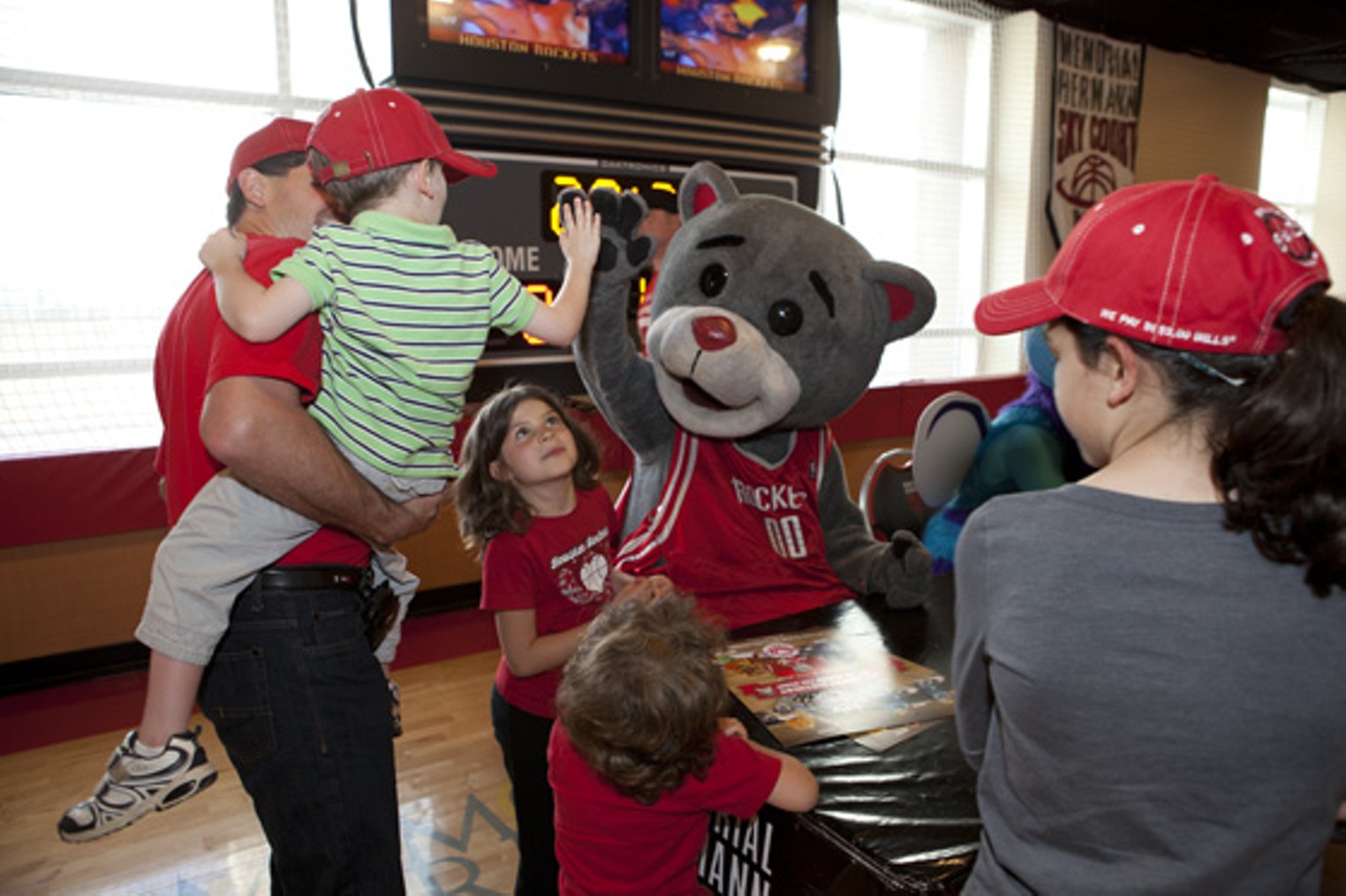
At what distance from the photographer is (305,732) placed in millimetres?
1145

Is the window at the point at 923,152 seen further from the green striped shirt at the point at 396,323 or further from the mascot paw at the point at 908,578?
the green striped shirt at the point at 396,323

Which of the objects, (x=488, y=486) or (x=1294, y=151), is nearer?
(x=488, y=486)

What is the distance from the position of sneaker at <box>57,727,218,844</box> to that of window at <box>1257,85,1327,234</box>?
8.99m

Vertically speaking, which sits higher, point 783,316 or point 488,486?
point 783,316

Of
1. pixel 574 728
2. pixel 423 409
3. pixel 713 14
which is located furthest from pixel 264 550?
Result: pixel 713 14

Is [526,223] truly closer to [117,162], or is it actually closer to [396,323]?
[117,162]

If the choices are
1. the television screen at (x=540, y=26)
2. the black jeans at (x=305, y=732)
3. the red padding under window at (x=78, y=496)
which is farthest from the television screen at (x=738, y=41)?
the black jeans at (x=305, y=732)

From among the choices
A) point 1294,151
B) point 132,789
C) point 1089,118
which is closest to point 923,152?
point 1089,118

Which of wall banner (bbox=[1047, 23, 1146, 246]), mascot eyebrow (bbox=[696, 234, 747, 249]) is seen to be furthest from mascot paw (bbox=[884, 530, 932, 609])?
wall banner (bbox=[1047, 23, 1146, 246])

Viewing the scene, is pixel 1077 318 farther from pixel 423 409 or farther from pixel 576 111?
pixel 576 111

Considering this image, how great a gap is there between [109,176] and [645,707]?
3110 mm

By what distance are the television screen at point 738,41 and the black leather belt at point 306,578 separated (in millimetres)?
2960

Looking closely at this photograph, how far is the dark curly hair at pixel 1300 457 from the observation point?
2.22 ft

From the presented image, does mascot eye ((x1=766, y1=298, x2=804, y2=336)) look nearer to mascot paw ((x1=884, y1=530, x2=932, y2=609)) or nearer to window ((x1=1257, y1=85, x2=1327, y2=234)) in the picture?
mascot paw ((x1=884, y1=530, x2=932, y2=609))
